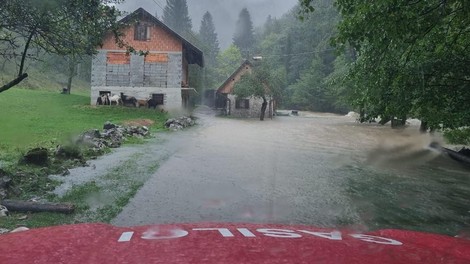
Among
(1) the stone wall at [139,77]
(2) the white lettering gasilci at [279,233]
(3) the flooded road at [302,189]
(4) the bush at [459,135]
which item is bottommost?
(3) the flooded road at [302,189]

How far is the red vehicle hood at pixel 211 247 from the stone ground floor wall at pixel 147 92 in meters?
32.0

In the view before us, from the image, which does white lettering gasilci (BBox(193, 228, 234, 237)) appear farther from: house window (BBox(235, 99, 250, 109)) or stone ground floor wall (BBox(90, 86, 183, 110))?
house window (BBox(235, 99, 250, 109))

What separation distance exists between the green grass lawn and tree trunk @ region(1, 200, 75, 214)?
19.9 ft

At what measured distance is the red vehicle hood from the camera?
4621 mm

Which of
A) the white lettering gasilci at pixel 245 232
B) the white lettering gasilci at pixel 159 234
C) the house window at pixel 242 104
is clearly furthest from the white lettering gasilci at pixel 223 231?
the house window at pixel 242 104

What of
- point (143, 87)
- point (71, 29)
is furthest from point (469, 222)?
point (143, 87)

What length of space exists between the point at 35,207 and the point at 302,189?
7024 mm

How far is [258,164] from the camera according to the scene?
647 inches

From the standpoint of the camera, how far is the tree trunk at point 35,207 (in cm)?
812

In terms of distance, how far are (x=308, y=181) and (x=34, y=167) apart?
814 cm

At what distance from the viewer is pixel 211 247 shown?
509 cm

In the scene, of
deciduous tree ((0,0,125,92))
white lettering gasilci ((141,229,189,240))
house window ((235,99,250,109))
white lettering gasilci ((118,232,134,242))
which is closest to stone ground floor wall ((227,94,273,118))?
house window ((235,99,250,109))

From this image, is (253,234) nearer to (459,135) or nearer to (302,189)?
(302,189)

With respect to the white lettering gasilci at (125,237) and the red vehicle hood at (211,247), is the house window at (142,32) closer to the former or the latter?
the red vehicle hood at (211,247)
